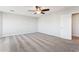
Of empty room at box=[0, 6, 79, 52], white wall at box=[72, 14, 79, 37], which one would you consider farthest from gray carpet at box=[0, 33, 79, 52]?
white wall at box=[72, 14, 79, 37]

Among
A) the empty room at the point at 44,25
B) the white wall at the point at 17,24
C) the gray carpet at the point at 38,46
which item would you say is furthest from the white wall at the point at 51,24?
the gray carpet at the point at 38,46

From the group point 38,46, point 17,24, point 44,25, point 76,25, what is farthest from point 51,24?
point 38,46

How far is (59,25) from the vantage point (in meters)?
7.54

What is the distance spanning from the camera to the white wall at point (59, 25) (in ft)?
21.4

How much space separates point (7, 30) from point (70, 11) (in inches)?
245

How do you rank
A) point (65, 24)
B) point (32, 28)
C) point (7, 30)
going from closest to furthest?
point (65, 24)
point (7, 30)
point (32, 28)

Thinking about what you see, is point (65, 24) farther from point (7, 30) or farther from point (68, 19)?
point (7, 30)

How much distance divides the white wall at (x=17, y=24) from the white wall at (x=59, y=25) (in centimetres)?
198

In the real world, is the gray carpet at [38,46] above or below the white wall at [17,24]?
below

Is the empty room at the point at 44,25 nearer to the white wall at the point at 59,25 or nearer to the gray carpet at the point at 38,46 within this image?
the white wall at the point at 59,25

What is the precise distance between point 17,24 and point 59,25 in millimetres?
4789

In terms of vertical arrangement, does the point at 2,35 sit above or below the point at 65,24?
below
